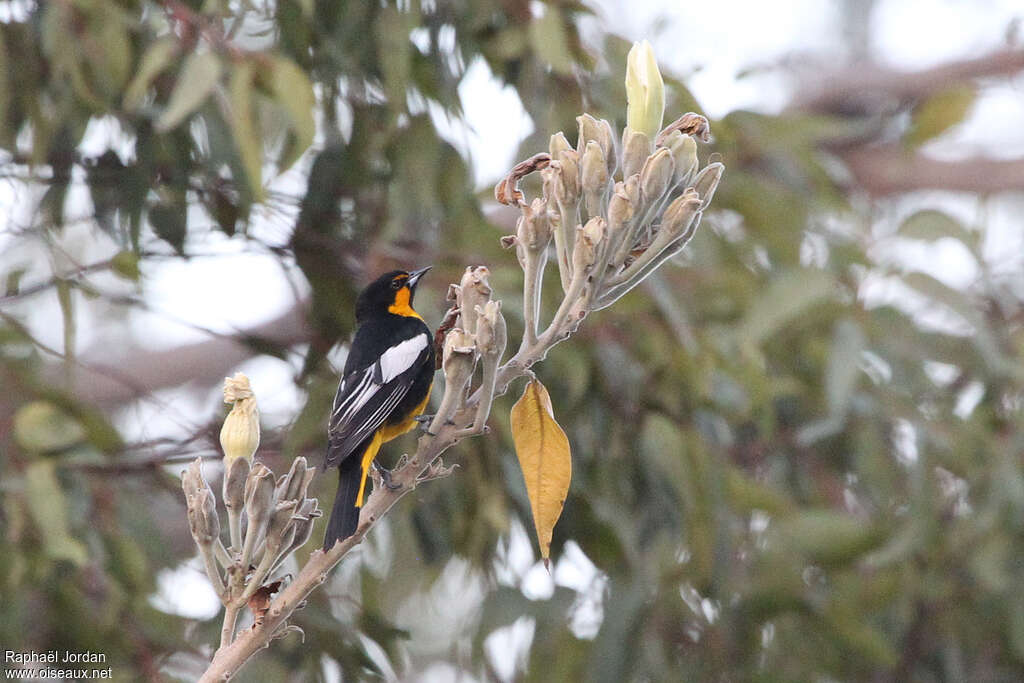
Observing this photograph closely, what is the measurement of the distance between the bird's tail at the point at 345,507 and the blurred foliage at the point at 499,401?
76 centimetres

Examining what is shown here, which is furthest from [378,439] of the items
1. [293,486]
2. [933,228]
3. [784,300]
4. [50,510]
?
[933,228]

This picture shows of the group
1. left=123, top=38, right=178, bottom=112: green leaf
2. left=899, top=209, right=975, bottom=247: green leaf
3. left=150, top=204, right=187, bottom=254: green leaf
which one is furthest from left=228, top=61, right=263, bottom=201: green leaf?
left=899, top=209, right=975, bottom=247: green leaf

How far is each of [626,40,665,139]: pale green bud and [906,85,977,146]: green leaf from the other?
348cm

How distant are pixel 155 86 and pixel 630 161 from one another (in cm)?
191

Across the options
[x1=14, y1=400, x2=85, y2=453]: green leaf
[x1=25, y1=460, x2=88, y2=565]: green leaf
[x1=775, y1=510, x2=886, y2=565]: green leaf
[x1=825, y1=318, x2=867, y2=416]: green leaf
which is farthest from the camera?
[x1=775, y1=510, x2=886, y2=565]: green leaf

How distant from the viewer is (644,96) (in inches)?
48.8

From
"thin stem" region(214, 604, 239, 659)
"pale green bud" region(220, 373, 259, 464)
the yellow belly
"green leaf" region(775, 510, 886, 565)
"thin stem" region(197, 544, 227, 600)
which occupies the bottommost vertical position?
"green leaf" region(775, 510, 886, 565)

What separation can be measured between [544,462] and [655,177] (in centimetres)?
32

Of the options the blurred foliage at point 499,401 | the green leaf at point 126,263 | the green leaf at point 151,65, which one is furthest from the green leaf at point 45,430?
the green leaf at point 151,65

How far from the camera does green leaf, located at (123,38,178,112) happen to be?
2.36 metres

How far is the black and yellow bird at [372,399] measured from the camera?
1.73m

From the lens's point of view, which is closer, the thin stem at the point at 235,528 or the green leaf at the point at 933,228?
the thin stem at the point at 235,528

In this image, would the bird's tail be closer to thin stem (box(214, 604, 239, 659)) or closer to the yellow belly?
the yellow belly

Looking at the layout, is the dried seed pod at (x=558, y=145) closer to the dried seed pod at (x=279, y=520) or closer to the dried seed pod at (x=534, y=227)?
the dried seed pod at (x=534, y=227)
